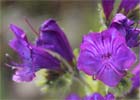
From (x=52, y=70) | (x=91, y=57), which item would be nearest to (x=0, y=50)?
(x=52, y=70)

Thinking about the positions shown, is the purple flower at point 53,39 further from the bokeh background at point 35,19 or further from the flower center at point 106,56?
the bokeh background at point 35,19

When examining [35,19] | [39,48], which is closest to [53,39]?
[39,48]

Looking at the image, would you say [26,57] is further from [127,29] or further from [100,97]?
[127,29]

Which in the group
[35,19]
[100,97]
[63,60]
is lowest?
[100,97]

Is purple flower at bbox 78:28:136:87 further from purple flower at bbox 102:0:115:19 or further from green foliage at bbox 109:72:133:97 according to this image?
purple flower at bbox 102:0:115:19

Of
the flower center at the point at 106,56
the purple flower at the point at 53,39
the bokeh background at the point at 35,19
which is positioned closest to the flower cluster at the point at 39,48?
the purple flower at the point at 53,39

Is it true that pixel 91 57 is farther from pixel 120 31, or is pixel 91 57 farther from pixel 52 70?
pixel 52 70

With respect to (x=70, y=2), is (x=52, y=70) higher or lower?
lower
